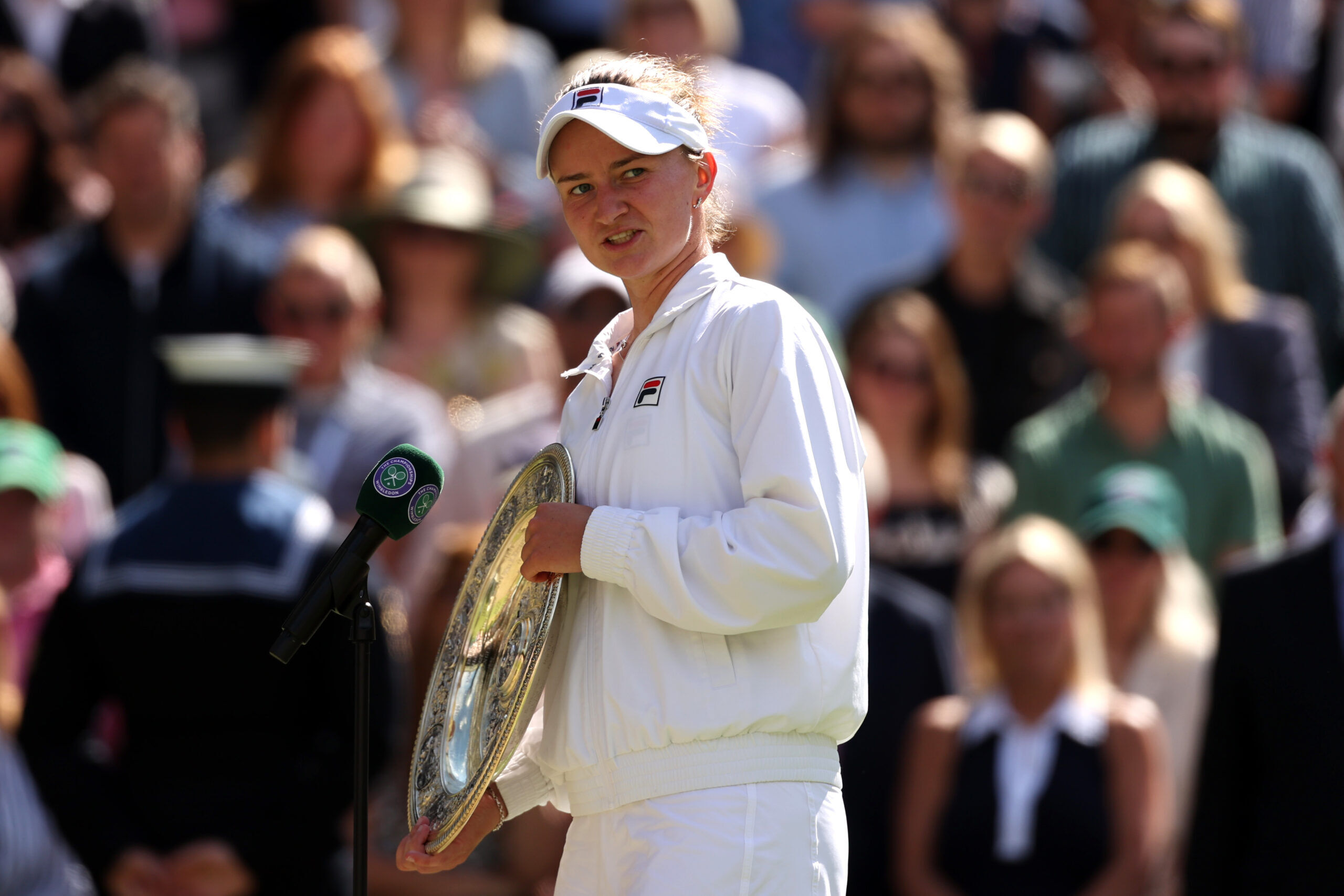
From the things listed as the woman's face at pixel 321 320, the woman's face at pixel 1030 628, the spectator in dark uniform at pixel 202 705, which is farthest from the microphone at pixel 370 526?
the woman's face at pixel 321 320

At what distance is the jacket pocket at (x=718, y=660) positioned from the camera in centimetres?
365

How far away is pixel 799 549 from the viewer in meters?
3.58

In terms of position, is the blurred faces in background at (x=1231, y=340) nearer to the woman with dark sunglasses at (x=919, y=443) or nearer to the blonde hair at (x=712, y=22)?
the woman with dark sunglasses at (x=919, y=443)

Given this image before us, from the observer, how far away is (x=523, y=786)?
407 cm

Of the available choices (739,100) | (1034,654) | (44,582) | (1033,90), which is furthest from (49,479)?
(1033,90)

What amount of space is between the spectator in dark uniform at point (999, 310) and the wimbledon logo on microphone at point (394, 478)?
5.38 meters

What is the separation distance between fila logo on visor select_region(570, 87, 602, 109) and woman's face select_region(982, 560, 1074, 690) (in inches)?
141

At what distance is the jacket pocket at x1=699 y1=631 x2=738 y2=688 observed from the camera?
144 inches

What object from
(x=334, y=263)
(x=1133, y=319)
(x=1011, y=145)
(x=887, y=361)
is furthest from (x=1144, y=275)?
(x=334, y=263)

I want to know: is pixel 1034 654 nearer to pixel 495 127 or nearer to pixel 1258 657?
pixel 1258 657

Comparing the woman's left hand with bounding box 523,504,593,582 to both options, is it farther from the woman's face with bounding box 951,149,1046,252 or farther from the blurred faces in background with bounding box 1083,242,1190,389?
the woman's face with bounding box 951,149,1046,252

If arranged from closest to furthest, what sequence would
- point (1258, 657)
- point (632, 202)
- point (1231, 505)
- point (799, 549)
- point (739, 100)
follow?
point (799, 549) → point (632, 202) → point (1258, 657) → point (1231, 505) → point (739, 100)

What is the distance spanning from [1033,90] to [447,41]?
3.36 m

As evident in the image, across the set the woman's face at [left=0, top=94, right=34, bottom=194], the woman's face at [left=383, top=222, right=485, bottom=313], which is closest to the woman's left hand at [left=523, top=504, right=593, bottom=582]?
the woman's face at [left=383, top=222, right=485, bottom=313]
